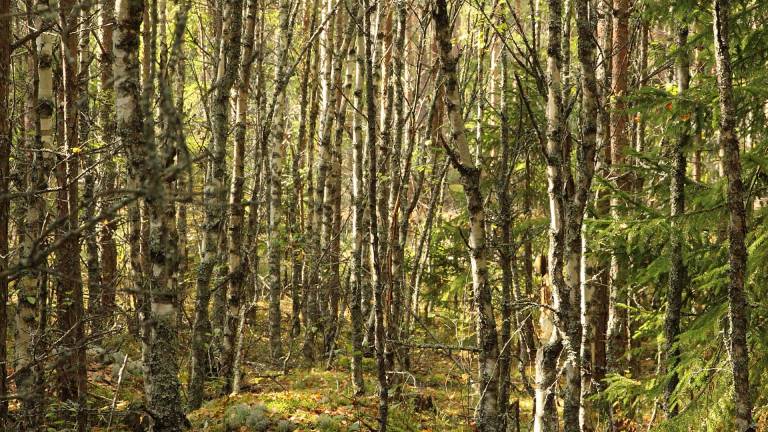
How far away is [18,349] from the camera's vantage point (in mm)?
5250

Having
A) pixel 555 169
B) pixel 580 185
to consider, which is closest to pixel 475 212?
pixel 555 169

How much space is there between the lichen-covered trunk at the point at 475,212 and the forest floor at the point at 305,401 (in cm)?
65

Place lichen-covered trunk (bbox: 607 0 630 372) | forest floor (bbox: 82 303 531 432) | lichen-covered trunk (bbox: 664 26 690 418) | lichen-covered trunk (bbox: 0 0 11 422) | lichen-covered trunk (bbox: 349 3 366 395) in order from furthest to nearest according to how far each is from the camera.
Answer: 1. lichen-covered trunk (bbox: 349 3 366 395)
2. lichen-covered trunk (bbox: 607 0 630 372)
3. forest floor (bbox: 82 303 531 432)
4. lichen-covered trunk (bbox: 664 26 690 418)
5. lichen-covered trunk (bbox: 0 0 11 422)

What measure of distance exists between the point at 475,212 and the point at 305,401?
417 cm

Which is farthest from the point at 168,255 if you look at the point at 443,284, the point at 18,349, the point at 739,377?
the point at 443,284

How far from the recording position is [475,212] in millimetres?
4316

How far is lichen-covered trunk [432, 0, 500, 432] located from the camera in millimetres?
4102

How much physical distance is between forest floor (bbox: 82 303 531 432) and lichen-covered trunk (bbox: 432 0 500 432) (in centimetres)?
65

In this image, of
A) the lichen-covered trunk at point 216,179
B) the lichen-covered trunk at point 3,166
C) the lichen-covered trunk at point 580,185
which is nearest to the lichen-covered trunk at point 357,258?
the lichen-covered trunk at point 216,179

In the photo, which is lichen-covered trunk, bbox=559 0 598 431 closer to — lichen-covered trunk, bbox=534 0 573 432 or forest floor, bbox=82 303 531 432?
lichen-covered trunk, bbox=534 0 573 432

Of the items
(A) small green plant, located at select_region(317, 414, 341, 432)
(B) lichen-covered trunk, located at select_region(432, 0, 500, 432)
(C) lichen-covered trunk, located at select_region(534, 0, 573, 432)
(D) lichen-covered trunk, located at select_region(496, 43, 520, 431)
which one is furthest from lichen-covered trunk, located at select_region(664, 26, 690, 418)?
(A) small green plant, located at select_region(317, 414, 341, 432)

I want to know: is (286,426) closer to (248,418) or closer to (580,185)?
(248,418)

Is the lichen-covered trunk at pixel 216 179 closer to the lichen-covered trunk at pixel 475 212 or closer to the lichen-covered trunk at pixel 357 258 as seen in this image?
the lichen-covered trunk at pixel 357 258

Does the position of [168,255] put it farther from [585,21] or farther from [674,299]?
[674,299]
